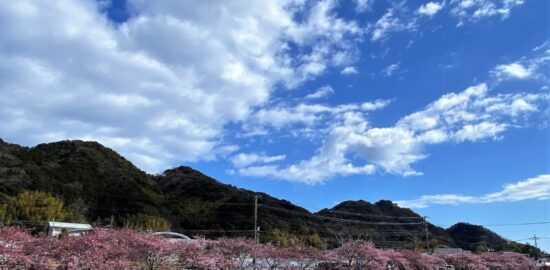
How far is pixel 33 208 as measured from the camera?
157 ft

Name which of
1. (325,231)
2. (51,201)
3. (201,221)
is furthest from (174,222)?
(325,231)

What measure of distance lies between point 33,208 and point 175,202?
25.3m

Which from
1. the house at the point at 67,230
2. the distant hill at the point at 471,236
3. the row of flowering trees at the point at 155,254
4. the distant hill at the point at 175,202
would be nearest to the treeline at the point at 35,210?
the distant hill at the point at 175,202

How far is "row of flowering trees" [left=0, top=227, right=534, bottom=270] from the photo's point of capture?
10859 mm

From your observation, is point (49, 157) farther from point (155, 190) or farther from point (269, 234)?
point (269, 234)

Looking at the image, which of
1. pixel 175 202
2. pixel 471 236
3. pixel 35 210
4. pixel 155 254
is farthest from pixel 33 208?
pixel 471 236

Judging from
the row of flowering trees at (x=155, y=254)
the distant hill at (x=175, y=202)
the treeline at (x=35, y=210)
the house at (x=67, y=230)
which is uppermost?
the distant hill at (x=175, y=202)

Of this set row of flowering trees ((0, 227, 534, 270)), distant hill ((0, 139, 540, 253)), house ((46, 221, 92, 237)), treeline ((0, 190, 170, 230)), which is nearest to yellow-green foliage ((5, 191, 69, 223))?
treeline ((0, 190, 170, 230))

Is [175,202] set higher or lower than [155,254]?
higher

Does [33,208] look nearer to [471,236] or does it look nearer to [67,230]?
[67,230]

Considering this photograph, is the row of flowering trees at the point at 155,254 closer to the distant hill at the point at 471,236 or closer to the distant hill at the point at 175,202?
the distant hill at the point at 175,202

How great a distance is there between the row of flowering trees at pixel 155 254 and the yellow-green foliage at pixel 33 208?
35140 mm

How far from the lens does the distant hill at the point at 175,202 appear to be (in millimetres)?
57938

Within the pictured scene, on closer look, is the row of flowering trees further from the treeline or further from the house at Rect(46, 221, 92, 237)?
the treeline
